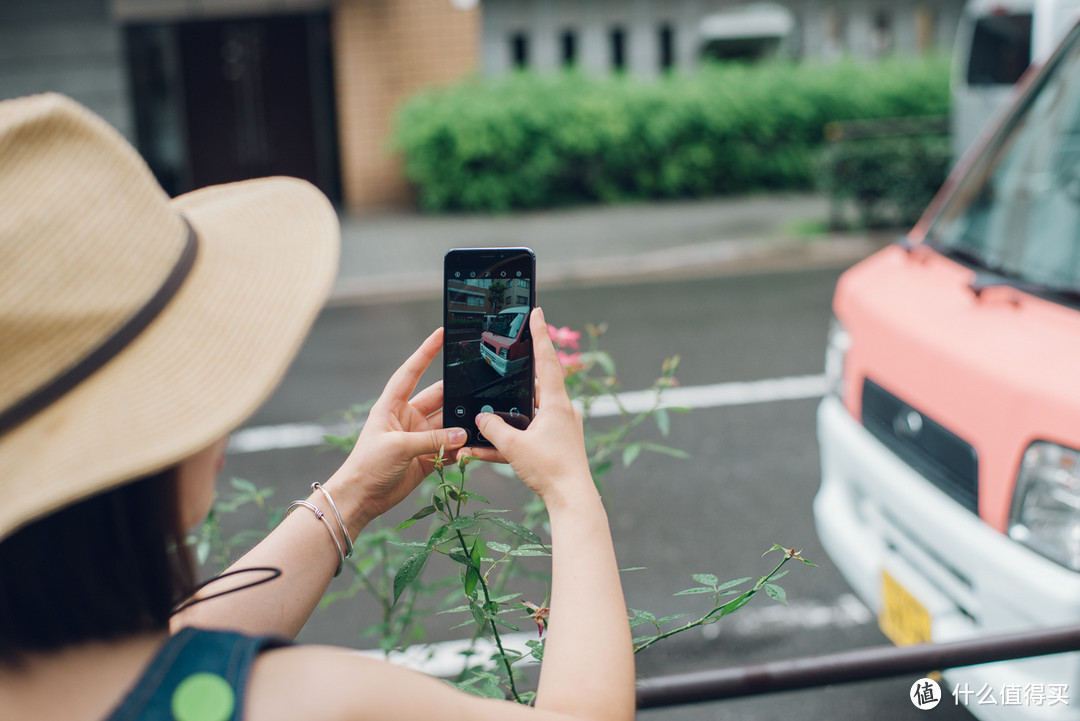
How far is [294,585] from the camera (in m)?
1.34

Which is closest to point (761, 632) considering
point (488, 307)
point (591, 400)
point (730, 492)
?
point (730, 492)

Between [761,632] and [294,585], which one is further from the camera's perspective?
[761,632]

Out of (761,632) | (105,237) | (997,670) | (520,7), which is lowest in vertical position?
(761,632)

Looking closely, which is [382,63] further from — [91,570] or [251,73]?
[91,570]

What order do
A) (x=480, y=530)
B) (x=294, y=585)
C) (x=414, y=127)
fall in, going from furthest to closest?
(x=414, y=127)
(x=480, y=530)
(x=294, y=585)

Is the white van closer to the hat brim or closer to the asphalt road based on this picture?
the asphalt road

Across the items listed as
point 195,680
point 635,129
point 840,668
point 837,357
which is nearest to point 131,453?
point 195,680

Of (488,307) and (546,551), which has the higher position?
(488,307)

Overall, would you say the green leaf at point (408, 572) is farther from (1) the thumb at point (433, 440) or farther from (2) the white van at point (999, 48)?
(2) the white van at point (999, 48)

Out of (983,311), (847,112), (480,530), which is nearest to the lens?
(480,530)

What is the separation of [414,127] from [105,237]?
42.3 feet

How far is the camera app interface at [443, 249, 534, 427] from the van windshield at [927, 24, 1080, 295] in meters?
1.78

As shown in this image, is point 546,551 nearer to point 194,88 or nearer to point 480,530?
point 480,530

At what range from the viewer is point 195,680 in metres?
0.91
